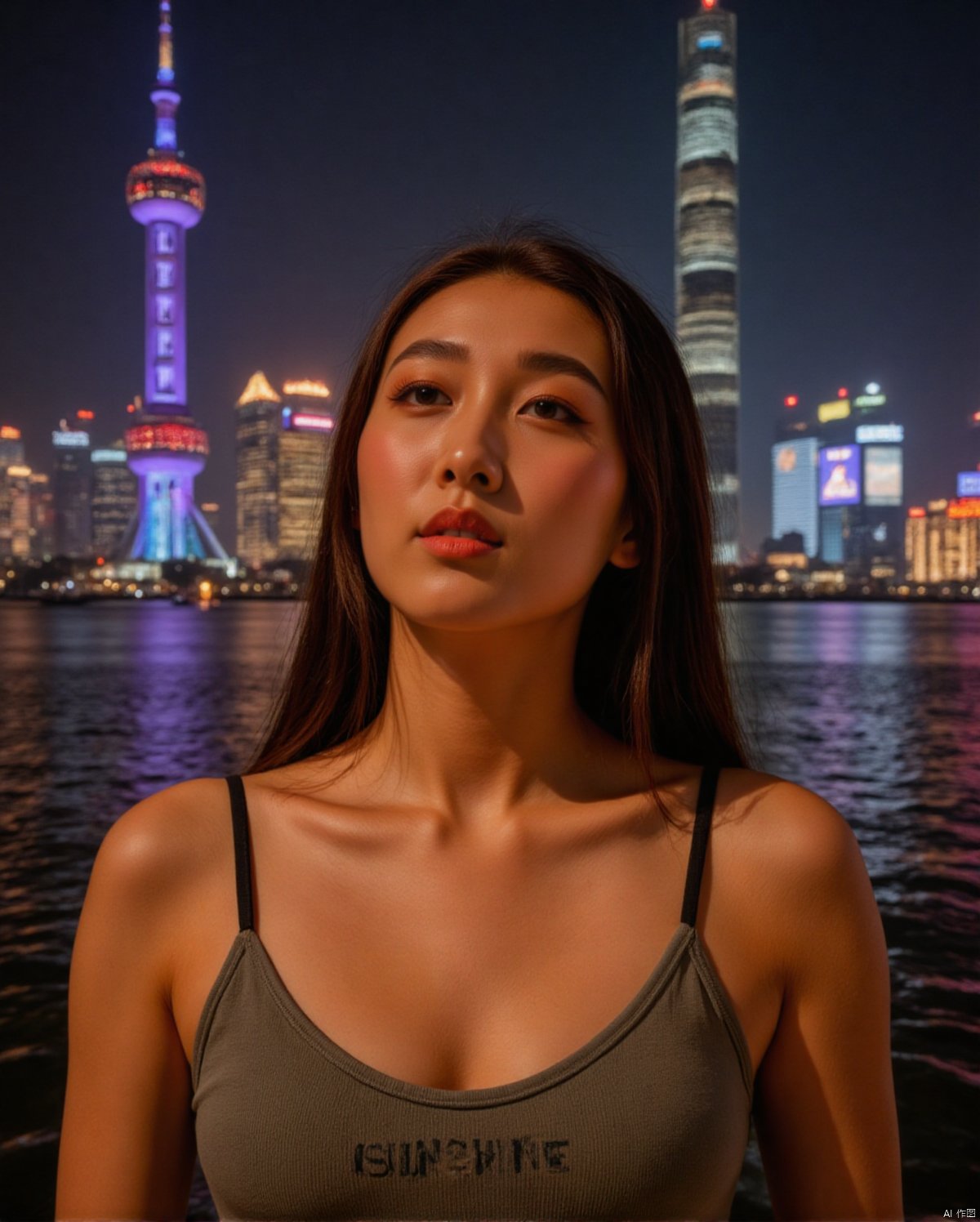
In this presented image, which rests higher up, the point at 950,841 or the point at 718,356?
the point at 718,356

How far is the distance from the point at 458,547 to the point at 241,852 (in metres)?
0.78

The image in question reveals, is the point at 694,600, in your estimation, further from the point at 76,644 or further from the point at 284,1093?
the point at 76,644

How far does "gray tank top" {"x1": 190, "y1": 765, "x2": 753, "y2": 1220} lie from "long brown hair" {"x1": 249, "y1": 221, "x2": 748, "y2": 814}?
2.25 ft

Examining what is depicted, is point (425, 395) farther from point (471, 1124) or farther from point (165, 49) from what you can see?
point (165, 49)

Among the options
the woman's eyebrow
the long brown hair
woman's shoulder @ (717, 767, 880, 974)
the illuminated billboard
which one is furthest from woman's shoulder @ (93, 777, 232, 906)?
the illuminated billboard

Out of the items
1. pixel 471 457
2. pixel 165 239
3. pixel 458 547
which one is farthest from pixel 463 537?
pixel 165 239

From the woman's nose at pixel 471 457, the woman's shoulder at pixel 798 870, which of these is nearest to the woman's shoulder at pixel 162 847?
the woman's nose at pixel 471 457

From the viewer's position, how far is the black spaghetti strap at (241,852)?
2.22m

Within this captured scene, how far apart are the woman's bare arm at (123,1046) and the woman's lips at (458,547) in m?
0.82

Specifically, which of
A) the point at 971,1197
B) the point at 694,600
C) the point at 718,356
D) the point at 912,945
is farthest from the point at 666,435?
the point at 718,356

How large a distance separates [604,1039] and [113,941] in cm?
98

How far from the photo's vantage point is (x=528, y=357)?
233 centimetres

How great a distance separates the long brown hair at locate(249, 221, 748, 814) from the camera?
2.50 meters

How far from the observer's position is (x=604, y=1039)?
2.03m
